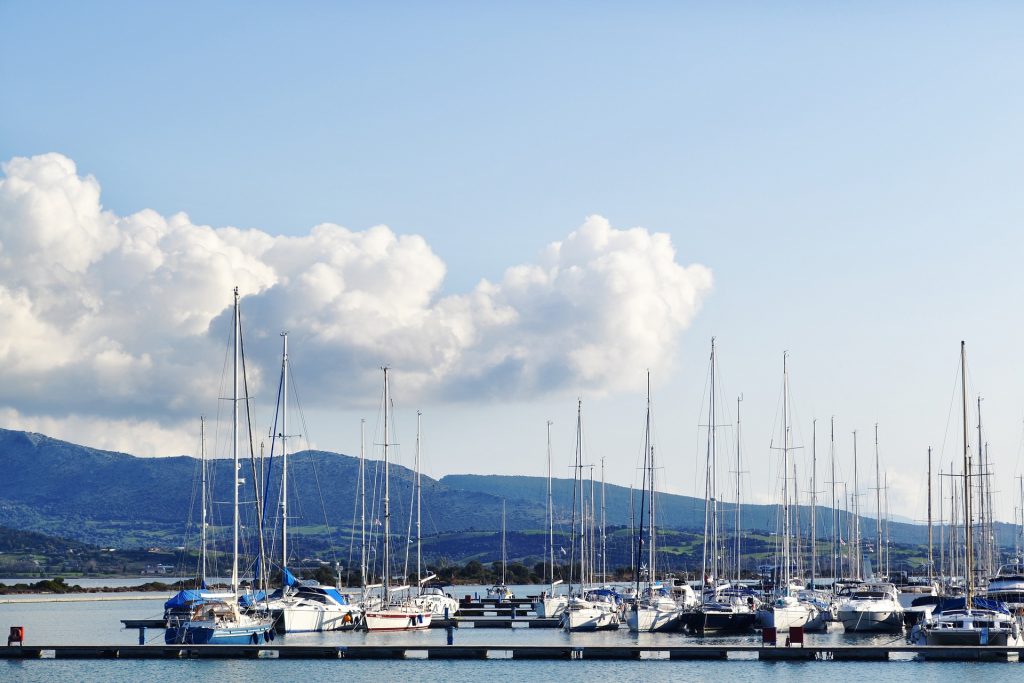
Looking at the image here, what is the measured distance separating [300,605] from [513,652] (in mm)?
19093

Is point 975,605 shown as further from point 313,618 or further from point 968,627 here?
point 313,618

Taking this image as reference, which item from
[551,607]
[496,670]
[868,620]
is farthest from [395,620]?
[868,620]

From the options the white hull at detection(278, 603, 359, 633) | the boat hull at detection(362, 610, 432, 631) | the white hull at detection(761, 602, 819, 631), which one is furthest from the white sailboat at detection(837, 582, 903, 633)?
the white hull at detection(278, 603, 359, 633)

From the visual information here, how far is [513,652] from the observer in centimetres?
6519

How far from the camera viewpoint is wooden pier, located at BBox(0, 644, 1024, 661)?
6284 cm

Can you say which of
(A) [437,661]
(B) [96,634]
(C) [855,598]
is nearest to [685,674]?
(A) [437,661]

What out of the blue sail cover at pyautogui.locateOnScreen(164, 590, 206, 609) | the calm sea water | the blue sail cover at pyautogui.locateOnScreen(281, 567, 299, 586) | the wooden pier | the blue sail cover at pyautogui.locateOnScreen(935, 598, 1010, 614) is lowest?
the calm sea water

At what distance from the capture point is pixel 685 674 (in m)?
59.7

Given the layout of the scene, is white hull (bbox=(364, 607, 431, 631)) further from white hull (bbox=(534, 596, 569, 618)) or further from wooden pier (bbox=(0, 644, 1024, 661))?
wooden pier (bbox=(0, 644, 1024, 661))

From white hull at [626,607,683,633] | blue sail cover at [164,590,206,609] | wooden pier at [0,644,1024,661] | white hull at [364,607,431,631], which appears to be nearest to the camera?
wooden pier at [0,644,1024,661]

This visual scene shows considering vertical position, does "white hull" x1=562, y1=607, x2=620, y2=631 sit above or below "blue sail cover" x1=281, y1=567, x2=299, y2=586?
below

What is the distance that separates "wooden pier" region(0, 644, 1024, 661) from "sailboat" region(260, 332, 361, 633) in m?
10.8

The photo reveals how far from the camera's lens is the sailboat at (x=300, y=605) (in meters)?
78.8

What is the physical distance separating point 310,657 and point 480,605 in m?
46.9
